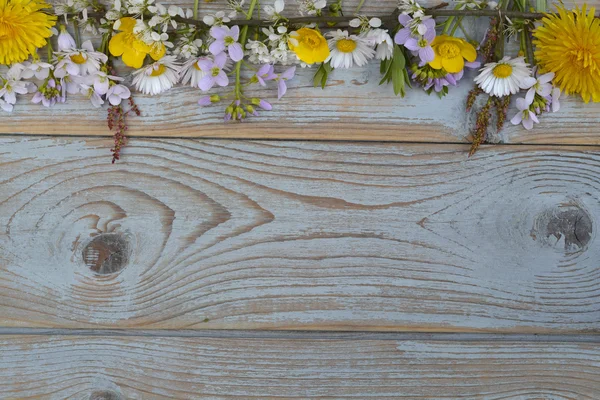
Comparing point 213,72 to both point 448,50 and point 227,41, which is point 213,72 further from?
point 448,50

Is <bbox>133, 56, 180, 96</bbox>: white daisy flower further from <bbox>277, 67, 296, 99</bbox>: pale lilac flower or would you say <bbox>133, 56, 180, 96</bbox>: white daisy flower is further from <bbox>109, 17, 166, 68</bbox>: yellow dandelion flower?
<bbox>277, 67, 296, 99</bbox>: pale lilac flower

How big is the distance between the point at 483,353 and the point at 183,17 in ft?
2.20

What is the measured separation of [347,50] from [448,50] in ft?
0.46

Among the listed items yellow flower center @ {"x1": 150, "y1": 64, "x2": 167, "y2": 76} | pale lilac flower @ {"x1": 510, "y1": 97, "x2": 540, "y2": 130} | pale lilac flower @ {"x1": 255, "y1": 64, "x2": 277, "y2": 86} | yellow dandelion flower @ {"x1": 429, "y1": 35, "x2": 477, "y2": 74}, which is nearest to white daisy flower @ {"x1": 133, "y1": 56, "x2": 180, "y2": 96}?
yellow flower center @ {"x1": 150, "y1": 64, "x2": 167, "y2": 76}

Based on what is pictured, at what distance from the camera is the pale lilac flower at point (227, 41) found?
2.33 feet

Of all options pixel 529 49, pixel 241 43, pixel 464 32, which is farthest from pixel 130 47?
pixel 529 49

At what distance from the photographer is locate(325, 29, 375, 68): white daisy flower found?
723 mm

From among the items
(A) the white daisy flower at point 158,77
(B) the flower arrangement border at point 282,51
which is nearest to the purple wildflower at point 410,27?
(B) the flower arrangement border at point 282,51

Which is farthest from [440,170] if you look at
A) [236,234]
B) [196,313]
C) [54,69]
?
[54,69]

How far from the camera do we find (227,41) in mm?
716

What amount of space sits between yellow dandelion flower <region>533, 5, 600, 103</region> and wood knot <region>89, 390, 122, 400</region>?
31.1 inches

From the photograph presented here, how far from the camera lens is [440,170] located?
0.79 m

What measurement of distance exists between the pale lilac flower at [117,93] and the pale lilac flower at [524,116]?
0.57 metres

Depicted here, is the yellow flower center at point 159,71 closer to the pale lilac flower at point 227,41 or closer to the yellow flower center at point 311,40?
the pale lilac flower at point 227,41
